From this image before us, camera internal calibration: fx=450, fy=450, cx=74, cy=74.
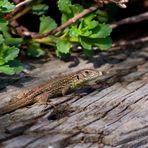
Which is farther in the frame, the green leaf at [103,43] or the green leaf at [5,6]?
the green leaf at [103,43]

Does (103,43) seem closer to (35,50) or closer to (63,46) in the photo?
(63,46)

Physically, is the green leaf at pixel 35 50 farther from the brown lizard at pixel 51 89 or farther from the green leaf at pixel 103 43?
the green leaf at pixel 103 43

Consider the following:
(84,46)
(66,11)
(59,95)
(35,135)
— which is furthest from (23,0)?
(35,135)

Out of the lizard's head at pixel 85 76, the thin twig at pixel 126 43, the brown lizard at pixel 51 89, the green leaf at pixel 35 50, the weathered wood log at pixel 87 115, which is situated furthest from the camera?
the thin twig at pixel 126 43

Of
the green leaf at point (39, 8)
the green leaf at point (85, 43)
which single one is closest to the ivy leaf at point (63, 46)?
the green leaf at point (85, 43)

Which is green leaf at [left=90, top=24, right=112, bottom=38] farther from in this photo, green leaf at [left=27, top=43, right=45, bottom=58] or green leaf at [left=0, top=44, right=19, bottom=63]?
green leaf at [left=0, top=44, right=19, bottom=63]

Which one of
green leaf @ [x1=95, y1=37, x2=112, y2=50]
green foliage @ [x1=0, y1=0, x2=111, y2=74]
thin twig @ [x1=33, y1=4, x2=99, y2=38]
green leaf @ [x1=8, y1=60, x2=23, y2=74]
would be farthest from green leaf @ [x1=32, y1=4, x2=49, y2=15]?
green leaf @ [x1=8, y1=60, x2=23, y2=74]

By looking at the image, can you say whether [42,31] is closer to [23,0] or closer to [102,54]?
[23,0]
